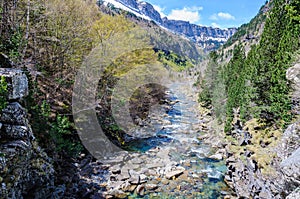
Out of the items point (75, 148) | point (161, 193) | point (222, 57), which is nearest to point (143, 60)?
point (75, 148)

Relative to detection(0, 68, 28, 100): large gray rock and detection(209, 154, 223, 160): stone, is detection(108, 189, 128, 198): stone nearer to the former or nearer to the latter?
detection(0, 68, 28, 100): large gray rock

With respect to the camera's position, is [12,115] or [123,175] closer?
[12,115]

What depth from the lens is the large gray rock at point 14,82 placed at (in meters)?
10.6

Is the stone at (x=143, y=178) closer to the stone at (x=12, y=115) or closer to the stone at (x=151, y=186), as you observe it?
the stone at (x=151, y=186)

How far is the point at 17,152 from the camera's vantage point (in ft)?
34.5

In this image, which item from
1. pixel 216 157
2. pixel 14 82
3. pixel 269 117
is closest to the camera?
pixel 14 82

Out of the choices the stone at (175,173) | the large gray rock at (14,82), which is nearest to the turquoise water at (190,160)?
the stone at (175,173)

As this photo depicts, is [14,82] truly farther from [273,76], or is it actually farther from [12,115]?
[273,76]

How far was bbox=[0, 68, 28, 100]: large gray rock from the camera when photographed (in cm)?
1060

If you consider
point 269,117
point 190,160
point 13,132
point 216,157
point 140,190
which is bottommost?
point 140,190

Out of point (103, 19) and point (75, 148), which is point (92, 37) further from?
point (75, 148)

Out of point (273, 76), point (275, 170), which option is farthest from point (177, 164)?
point (273, 76)

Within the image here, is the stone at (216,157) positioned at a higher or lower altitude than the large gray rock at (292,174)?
lower

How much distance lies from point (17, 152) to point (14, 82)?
3.43m
